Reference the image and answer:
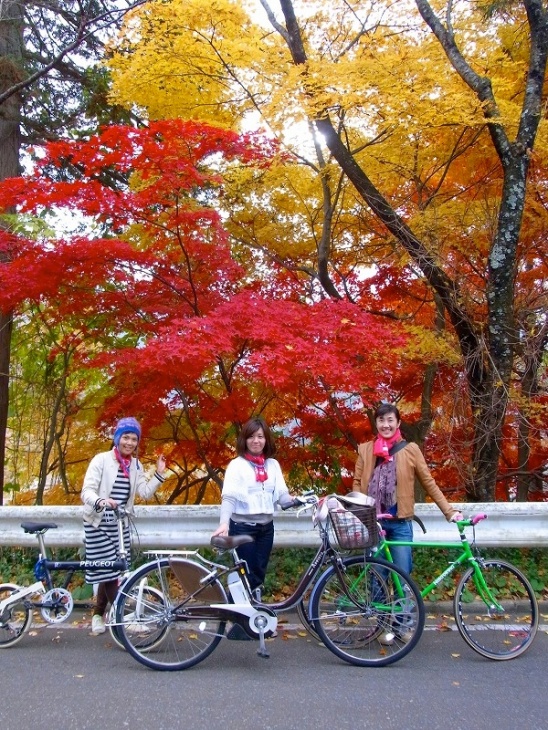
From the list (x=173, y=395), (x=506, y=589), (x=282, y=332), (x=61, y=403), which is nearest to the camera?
(x=506, y=589)

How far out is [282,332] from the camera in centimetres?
529

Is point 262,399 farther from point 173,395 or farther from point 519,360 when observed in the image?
point 519,360

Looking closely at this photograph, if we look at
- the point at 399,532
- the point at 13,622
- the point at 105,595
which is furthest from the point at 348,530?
the point at 13,622

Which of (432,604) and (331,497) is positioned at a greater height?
(331,497)

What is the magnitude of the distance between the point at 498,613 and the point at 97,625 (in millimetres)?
2697

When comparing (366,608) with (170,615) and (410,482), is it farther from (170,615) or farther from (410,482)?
(170,615)

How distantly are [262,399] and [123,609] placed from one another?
3.86 metres

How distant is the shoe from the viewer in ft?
13.5

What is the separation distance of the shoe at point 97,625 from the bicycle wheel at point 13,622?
1.36ft

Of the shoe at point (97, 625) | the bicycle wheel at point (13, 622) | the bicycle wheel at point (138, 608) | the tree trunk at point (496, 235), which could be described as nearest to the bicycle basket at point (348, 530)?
the bicycle wheel at point (138, 608)

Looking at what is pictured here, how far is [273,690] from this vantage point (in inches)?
131

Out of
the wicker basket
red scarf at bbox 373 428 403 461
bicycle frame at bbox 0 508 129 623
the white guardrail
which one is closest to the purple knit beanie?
bicycle frame at bbox 0 508 129 623

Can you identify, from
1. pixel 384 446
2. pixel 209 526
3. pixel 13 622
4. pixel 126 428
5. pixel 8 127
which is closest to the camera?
pixel 13 622

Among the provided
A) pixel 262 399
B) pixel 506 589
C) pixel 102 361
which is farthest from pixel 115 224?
pixel 506 589
